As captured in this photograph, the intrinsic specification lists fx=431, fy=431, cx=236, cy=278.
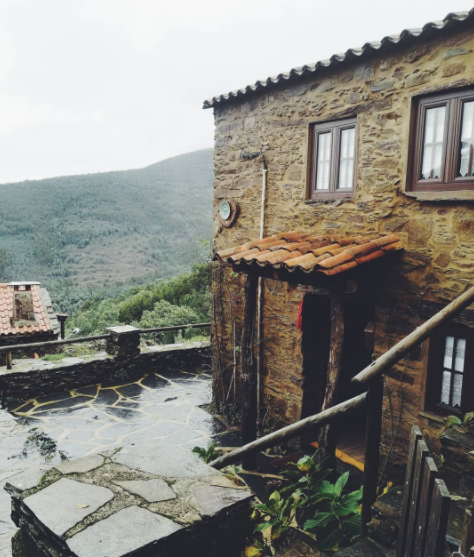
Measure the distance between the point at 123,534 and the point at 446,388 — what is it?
391cm

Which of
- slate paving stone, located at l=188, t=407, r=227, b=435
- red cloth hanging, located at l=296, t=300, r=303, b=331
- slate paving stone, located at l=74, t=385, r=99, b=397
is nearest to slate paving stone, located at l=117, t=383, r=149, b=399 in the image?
slate paving stone, located at l=74, t=385, r=99, b=397

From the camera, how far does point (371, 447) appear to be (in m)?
2.51

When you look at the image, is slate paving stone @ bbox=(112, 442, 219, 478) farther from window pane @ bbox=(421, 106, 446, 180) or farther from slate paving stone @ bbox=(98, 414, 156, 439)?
slate paving stone @ bbox=(98, 414, 156, 439)

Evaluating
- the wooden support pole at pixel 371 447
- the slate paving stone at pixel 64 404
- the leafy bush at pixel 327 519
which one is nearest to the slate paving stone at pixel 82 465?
the leafy bush at pixel 327 519

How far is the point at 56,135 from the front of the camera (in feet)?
285

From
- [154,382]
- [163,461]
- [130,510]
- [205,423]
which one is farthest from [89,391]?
[130,510]

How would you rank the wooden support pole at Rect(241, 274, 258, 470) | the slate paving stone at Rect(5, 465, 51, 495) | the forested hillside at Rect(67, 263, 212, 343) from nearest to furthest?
1. the slate paving stone at Rect(5, 465, 51, 495)
2. the wooden support pole at Rect(241, 274, 258, 470)
3. the forested hillside at Rect(67, 263, 212, 343)

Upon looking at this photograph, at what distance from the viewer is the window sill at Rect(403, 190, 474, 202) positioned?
4.23 meters

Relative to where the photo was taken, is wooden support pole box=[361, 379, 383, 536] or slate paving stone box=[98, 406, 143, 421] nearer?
wooden support pole box=[361, 379, 383, 536]

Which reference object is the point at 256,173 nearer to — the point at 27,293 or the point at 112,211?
the point at 27,293

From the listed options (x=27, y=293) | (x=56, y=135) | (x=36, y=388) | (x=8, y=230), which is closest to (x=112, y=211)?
(x=8, y=230)

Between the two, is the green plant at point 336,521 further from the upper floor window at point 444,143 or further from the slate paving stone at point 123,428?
the slate paving stone at point 123,428

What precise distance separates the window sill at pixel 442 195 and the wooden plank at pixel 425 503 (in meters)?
3.26

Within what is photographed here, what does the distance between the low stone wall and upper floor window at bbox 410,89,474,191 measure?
6.65m
